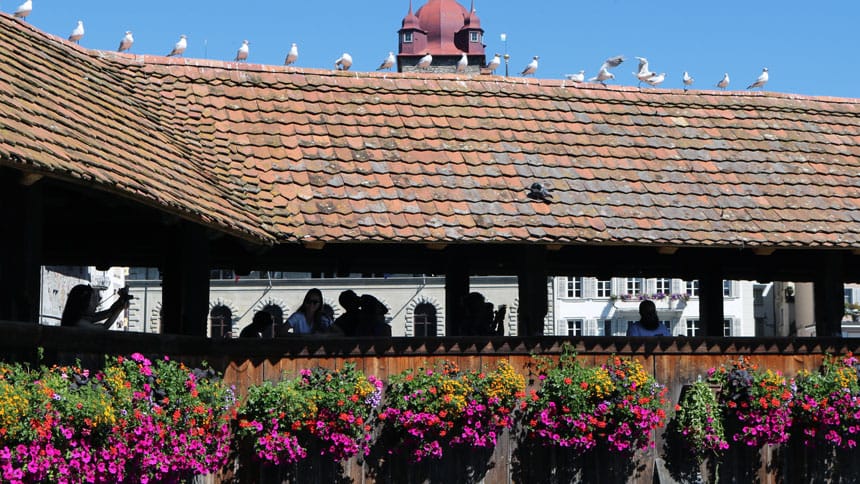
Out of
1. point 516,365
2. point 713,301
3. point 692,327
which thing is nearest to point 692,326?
point 692,327

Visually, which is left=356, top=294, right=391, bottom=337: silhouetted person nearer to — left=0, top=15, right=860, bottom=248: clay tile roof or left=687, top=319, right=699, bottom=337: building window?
left=0, top=15, right=860, bottom=248: clay tile roof

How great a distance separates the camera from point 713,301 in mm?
15156

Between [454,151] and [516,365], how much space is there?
6.93ft

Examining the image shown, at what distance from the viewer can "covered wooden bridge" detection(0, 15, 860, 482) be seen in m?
11.9

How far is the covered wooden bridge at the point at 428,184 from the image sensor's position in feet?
39.1

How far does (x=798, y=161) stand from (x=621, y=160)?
1.77m

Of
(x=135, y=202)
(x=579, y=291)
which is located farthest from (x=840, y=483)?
(x=579, y=291)

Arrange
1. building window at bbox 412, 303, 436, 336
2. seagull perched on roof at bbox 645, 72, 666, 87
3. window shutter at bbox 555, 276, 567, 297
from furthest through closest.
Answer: window shutter at bbox 555, 276, 567, 297 → building window at bbox 412, 303, 436, 336 → seagull perched on roof at bbox 645, 72, 666, 87

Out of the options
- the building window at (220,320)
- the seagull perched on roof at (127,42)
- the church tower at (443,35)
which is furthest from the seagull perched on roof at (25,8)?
the church tower at (443,35)

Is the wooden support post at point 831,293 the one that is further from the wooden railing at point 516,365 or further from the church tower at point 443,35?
the church tower at point 443,35

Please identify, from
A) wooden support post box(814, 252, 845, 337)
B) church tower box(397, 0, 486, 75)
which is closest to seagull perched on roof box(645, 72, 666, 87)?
wooden support post box(814, 252, 845, 337)

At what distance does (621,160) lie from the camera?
1425 centimetres

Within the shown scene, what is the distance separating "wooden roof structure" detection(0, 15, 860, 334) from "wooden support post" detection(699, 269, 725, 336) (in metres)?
0.10

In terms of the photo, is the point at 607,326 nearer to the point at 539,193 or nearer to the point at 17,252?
the point at 539,193
